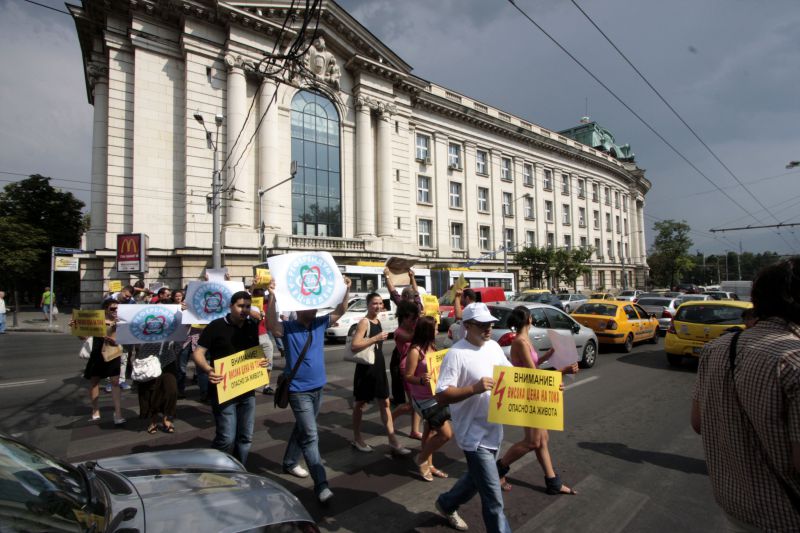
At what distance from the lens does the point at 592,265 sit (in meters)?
50.8

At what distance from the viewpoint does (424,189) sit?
1357 inches

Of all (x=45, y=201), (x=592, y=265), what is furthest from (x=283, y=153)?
(x=592, y=265)

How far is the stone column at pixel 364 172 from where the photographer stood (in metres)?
28.6

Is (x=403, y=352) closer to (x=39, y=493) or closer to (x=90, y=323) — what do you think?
(x=39, y=493)

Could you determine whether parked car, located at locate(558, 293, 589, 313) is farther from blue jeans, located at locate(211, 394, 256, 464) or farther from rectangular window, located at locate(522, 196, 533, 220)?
blue jeans, located at locate(211, 394, 256, 464)

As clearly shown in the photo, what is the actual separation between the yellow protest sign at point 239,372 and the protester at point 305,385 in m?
0.39

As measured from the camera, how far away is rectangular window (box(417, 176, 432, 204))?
34.1 m

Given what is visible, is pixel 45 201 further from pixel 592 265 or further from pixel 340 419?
pixel 592 265

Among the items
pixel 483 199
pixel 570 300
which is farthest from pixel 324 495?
pixel 483 199

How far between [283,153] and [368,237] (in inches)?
300

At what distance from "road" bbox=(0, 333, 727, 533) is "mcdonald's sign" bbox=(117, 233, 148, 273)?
1189 cm

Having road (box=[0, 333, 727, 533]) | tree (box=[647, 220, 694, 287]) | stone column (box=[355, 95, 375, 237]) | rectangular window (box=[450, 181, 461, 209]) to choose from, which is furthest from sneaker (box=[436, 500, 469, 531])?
tree (box=[647, 220, 694, 287])

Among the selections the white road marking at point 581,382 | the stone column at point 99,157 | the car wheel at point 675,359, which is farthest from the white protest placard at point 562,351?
the stone column at point 99,157

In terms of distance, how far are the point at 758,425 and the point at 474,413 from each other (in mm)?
1734
